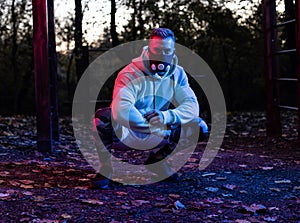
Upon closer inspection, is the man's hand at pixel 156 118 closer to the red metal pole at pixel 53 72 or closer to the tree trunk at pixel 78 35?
the red metal pole at pixel 53 72

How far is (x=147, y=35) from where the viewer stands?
9.99 m

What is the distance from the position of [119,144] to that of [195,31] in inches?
271

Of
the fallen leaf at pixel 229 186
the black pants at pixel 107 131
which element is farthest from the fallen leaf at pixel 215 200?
the black pants at pixel 107 131

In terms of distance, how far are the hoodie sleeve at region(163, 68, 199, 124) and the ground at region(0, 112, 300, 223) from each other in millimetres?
540

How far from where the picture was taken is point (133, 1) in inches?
384

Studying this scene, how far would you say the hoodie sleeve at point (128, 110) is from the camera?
3619 millimetres

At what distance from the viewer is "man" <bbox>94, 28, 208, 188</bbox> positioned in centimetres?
365

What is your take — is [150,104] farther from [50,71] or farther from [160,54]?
[50,71]

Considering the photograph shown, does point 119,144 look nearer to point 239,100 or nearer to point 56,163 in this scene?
point 56,163

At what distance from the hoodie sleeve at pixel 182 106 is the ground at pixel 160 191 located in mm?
540

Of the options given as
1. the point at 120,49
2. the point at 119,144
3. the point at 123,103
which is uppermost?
the point at 120,49

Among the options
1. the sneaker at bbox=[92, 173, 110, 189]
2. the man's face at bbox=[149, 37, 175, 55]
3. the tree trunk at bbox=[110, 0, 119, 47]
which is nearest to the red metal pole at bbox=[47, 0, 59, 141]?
the tree trunk at bbox=[110, 0, 119, 47]

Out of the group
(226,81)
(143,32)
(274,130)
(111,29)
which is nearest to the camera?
(274,130)

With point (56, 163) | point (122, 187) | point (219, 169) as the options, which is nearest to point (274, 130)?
point (219, 169)
